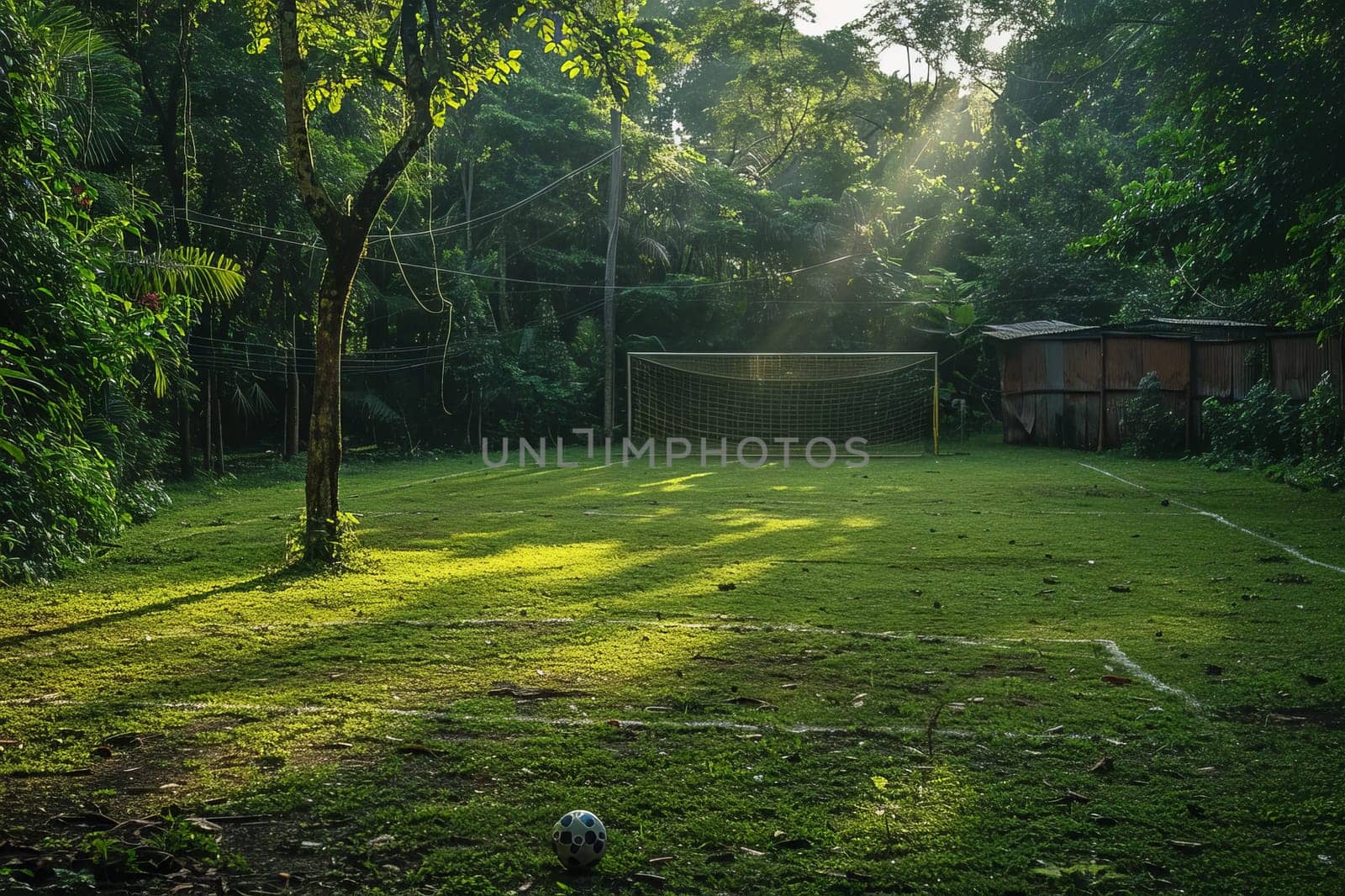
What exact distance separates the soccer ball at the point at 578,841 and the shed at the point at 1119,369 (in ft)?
51.4

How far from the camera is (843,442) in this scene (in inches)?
950

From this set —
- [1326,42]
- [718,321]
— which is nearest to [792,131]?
[718,321]

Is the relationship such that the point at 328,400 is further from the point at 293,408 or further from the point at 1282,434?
the point at 1282,434

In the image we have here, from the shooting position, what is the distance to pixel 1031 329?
22484 millimetres

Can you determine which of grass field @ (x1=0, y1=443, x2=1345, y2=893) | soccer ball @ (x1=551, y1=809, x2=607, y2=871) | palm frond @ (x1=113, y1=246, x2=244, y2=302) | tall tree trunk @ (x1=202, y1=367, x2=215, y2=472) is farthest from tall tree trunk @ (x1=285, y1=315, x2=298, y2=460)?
soccer ball @ (x1=551, y1=809, x2=607, y2=871)

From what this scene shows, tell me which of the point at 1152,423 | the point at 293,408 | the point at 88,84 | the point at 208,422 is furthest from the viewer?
the point at 293,408

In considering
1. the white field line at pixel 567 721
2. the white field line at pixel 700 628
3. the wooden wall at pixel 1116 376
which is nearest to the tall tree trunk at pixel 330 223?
the white field line at pixel 700 628

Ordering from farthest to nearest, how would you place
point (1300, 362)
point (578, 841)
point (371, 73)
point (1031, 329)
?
1. point (1031, 329)
2. point (1300, 362)
3. point (371, 73)
4. point (578, 841)

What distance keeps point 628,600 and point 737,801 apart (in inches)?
129

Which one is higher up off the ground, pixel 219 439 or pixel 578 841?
pixel 219 439

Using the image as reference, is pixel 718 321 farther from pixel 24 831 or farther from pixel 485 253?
pixel 24 831

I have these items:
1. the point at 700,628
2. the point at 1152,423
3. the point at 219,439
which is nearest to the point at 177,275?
the point at 219,439

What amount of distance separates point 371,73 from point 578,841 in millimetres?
7212

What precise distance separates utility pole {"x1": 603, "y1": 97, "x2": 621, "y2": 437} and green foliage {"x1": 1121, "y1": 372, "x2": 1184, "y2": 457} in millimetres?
10995
